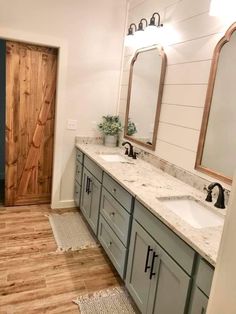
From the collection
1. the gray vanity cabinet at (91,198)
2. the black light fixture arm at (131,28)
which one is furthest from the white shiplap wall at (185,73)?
the gray vanity cabinet at (91,198)

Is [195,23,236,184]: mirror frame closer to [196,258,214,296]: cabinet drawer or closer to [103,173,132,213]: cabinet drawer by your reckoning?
[103,173,132,213]: cabinet drawer

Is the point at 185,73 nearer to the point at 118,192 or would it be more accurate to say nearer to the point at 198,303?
the point at 118,192

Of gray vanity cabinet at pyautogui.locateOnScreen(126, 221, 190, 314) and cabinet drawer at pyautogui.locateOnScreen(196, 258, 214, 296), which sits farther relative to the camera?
gray vanity cabinet at pyautogui.locateOnScreen(126, 221, 190, 314)

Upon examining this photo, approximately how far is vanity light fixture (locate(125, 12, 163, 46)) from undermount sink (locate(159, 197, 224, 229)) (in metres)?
1.65

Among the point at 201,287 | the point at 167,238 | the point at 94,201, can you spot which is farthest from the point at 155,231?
the point at 94,201

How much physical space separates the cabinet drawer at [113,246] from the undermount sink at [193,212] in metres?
0.52

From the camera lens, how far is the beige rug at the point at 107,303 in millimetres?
1814

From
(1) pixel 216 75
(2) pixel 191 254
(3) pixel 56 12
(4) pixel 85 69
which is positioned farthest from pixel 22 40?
(2) pixel 191 254

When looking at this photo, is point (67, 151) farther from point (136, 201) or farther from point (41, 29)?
point (136, 201)

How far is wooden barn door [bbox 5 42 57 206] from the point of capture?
299 cm

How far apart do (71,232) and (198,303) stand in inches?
73.9

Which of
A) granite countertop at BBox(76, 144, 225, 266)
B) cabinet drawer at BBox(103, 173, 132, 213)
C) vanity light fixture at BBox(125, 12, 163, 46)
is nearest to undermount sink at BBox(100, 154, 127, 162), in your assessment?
granite countertop at BBox(76, 144, 225, 266)

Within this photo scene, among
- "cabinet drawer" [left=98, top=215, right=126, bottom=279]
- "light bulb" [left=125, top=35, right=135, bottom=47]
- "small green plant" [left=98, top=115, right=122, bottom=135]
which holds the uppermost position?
"light bulb" [left=125, top=35, right=135, bottom=47]

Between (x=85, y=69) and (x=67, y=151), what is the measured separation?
3.39ft
